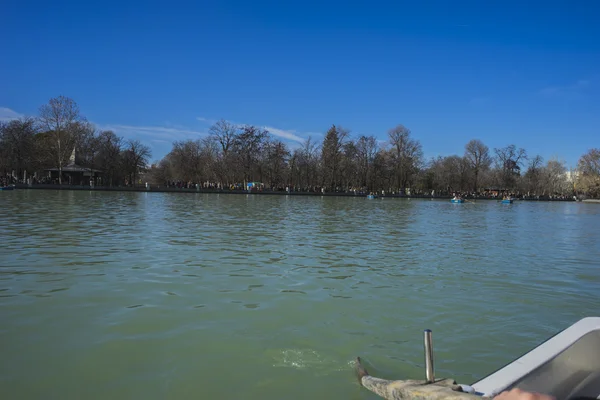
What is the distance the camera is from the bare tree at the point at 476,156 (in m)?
110

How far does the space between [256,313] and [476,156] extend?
114m

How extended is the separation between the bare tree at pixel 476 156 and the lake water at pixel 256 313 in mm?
102787

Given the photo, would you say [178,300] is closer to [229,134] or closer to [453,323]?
[453,323]

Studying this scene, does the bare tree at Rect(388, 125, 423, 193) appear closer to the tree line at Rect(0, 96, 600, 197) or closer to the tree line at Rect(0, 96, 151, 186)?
the tree line at Rect(0, 96, 600, 197)

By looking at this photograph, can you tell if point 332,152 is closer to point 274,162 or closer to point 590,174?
point 274,162

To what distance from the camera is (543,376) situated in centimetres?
338

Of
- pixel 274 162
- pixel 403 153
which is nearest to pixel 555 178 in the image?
pixel 403 153

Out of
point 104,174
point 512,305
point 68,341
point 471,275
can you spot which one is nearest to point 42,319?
point 68,341

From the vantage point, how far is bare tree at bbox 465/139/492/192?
110m

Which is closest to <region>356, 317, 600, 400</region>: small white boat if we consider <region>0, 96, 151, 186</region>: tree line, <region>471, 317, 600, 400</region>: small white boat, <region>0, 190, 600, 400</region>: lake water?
<region>471, 317, 600, 400</region>: small white boat

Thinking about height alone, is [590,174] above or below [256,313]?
above

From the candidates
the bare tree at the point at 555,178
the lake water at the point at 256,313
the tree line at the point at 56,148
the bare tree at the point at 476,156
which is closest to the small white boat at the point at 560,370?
the lake water at the point at 256,313

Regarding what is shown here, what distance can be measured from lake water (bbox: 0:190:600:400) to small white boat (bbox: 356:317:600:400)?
1252mm

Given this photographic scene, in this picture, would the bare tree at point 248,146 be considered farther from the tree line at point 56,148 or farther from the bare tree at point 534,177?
the bare tree at point 534,177
